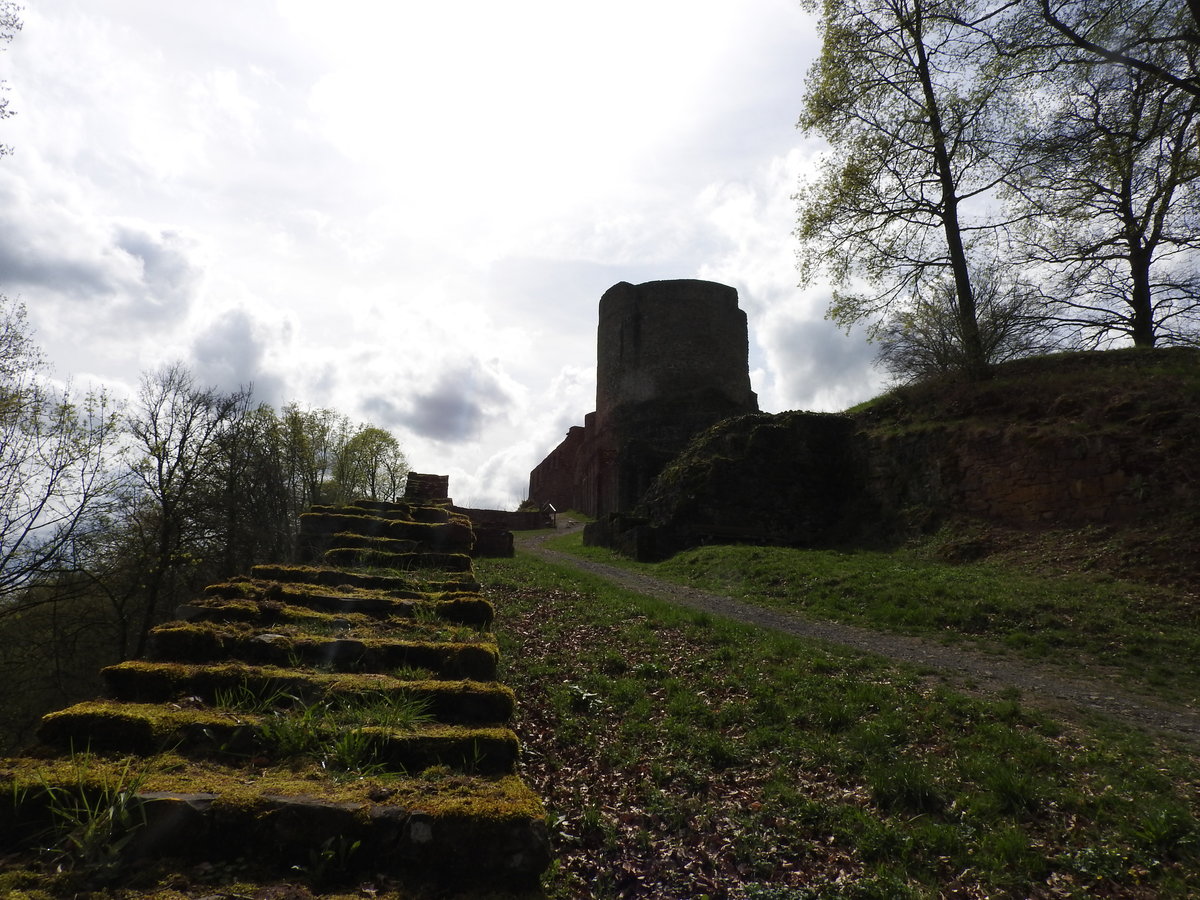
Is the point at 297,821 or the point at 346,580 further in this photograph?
the point at 346,580

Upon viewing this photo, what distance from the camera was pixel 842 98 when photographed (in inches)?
695

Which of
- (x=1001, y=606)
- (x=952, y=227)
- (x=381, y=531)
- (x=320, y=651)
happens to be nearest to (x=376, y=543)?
(x=381, y=531)

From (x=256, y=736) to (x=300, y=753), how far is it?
27 centimetres

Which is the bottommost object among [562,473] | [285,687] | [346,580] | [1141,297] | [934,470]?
[285,687]

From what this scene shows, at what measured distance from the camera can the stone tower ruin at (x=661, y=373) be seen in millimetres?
28812

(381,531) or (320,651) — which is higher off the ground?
(381,531)

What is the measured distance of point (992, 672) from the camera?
6941 millimetres

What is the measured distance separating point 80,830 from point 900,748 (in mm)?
5076

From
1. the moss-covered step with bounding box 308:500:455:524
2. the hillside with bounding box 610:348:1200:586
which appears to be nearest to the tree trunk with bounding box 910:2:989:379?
the hillside with bounding box 610:348:1200:586

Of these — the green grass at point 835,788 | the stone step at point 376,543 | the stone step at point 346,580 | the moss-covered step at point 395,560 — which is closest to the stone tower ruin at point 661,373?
the stone step at point 376,543

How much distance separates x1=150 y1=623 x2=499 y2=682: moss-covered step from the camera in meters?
4.39

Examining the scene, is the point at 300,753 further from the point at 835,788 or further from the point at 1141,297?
the point at 1141,297

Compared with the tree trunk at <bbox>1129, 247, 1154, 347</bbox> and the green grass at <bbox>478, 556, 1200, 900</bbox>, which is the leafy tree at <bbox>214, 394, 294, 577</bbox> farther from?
the tree trunk at <bbox>1129, 247, 1154, 347</bbox>

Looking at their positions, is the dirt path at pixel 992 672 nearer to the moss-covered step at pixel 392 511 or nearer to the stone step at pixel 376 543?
the moss-covered step at pixel 392 511
